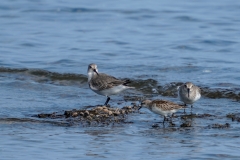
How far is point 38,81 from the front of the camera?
15844 millimetres

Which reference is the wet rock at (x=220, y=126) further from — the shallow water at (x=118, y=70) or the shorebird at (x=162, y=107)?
the shorebird at (x=162, y=107)

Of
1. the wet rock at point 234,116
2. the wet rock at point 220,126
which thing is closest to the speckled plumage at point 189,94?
the wet rock at point 234,116

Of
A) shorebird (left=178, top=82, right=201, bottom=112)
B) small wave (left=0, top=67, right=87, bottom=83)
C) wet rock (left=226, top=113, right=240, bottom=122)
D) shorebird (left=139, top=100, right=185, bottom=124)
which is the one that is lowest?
wet rock (left=226, top=113, right=240, bottom=122)

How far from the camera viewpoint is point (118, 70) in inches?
656

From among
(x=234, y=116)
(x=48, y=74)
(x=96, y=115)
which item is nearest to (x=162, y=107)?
(x=96, y=115)

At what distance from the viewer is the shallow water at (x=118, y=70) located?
9836mm

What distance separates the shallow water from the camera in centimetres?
984

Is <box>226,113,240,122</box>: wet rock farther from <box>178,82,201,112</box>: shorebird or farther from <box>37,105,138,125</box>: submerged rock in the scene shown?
<box>37,105,138,125</box>: submerged rock

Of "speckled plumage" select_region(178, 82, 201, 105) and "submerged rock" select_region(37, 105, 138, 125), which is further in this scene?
"speckled plumage" select_region(178, 82, 201, 105)

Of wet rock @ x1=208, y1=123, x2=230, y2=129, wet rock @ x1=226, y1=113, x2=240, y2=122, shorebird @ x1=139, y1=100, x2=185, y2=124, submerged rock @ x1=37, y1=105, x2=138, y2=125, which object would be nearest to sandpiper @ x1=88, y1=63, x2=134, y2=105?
submerged rock @ x1=37, y1=105, x2=138, y2=125

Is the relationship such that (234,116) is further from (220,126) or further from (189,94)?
(189,94)

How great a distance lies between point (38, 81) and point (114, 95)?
8.11 ft

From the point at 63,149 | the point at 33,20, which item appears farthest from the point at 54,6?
the point at 63,149

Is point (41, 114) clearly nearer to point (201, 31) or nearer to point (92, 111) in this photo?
point (92, 111)
